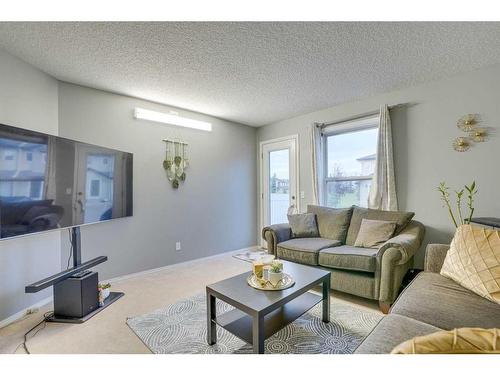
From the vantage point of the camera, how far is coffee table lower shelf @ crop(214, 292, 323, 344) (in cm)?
153

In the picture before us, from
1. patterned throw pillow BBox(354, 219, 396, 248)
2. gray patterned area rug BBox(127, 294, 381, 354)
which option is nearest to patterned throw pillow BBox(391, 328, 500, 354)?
gray patterned area rug BBox(127, 294, 381, 354)

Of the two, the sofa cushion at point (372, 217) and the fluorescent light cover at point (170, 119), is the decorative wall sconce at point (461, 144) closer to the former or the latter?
the sofa cushion at point (372, 217)

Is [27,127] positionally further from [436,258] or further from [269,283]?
[436,258]

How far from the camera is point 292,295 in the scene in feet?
5.13

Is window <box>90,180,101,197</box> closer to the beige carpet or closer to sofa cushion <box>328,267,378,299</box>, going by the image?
the beige carpet

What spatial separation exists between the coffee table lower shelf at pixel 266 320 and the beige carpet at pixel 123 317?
1.99 ft

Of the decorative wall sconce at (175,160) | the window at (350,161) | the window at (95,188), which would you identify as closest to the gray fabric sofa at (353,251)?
the window at (350,161)

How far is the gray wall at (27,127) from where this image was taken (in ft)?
6.74

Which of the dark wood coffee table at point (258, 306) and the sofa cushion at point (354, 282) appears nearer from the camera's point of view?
the dark wood coffee table at point (258, 306)

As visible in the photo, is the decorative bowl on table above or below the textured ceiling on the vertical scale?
below

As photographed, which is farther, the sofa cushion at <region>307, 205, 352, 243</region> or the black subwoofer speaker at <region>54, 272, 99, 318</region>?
the sofa cushion at <region>307, 205, 352, 243</region>

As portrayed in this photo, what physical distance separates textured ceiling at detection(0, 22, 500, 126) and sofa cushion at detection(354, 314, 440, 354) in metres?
1.98

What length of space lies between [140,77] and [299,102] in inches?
81.7
